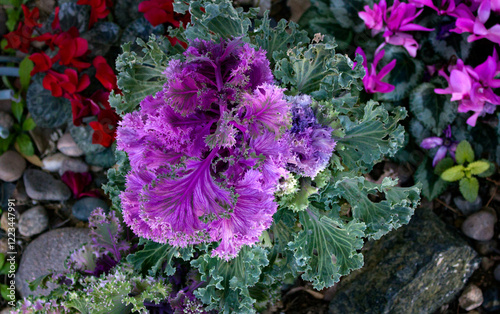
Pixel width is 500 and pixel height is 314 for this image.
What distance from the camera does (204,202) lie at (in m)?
1.30

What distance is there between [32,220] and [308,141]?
2.11m

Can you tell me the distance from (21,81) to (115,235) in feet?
4.56

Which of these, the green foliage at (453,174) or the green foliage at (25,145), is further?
the green foliage at (25,145)

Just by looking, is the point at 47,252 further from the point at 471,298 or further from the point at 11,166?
the point at 471,298

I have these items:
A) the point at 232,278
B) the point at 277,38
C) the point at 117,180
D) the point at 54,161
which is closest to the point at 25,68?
the point at 54,161

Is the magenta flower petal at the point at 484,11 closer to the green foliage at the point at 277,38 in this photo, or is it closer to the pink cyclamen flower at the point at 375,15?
the pink cyclamen flower at the point at 375,15

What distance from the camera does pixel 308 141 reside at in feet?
4.67

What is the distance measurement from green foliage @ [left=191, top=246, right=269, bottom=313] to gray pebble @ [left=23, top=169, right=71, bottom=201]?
1.42 metres

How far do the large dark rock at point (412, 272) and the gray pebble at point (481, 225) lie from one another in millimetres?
124

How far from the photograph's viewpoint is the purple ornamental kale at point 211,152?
128cm

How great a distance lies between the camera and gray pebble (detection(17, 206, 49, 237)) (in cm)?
267

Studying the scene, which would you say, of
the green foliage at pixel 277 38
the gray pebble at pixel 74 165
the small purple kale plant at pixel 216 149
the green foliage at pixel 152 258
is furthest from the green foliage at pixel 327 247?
the gray pebble at pixel 74 165

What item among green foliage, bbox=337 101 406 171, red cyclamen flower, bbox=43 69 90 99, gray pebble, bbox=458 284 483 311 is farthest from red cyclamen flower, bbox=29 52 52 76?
gray pebble, bbox=458 284 483 311

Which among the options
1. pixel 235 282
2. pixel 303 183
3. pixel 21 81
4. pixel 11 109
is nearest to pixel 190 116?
pixel 303 183
